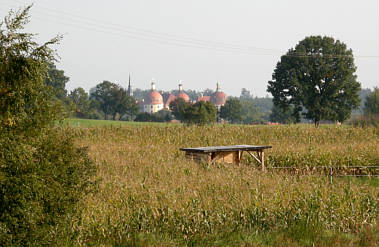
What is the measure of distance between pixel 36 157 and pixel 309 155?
14476mm

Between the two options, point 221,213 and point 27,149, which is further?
point 221,213

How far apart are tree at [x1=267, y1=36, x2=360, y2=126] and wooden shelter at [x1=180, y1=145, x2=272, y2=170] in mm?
30169

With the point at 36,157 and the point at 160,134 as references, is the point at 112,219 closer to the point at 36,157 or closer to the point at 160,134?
the point at 36,157

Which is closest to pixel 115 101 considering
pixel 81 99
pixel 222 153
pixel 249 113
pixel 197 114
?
pixel 81 99

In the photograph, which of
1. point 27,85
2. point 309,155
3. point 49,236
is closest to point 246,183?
point 49,236

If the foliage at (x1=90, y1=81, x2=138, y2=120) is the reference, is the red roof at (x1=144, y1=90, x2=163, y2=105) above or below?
above

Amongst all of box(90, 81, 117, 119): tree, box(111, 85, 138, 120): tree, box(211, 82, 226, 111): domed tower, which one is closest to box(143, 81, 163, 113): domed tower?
box(211, 82, 226, 111): domed tower

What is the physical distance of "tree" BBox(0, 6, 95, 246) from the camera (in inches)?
214

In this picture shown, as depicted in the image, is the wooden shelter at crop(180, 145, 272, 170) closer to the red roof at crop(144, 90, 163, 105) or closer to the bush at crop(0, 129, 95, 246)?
the bush at crop(0, 129, 95, 246)

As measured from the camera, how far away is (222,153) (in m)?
16.7

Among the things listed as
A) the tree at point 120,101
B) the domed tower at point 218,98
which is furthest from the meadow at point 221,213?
the domed tower at point 218,98

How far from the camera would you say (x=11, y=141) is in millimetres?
5355

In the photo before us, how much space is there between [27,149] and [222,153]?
11.7 meters

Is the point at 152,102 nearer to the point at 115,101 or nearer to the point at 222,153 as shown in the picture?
the point at 115,101
